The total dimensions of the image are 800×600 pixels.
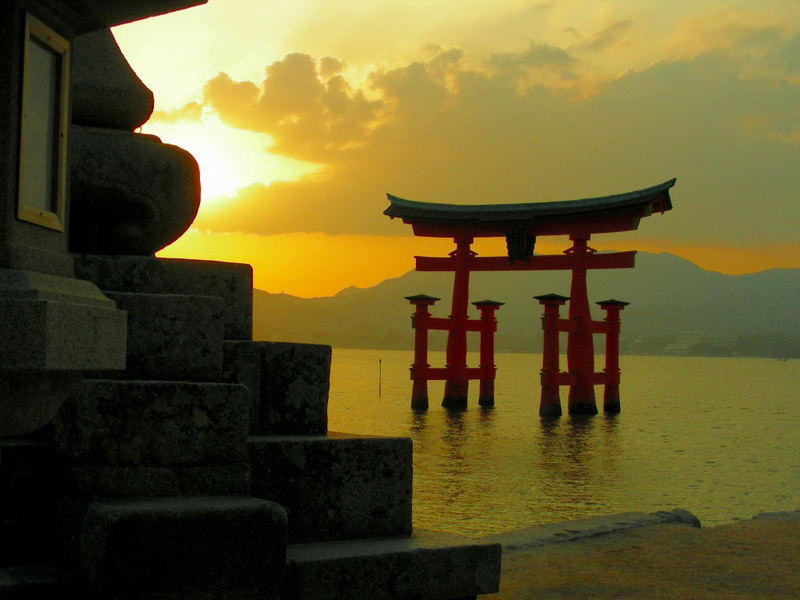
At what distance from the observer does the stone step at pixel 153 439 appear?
2.67 m

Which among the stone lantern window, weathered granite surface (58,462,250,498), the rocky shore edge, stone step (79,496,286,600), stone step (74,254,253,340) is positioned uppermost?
the stone lantern window

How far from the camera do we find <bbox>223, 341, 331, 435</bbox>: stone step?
3.20m

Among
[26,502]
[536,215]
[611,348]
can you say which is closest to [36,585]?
[26,502]

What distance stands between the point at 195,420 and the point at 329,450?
513 millimetres

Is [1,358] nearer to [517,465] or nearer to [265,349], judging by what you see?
[265,349]

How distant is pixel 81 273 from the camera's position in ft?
10.4

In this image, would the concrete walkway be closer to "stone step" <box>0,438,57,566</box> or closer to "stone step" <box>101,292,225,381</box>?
"stone step" <box>101,292,225,381</box>

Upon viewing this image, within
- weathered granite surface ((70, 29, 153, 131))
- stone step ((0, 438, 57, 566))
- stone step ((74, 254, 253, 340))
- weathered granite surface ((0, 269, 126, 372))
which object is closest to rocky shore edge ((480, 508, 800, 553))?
stone step ((74, 254, 253, 340))

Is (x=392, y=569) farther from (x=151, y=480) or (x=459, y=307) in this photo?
(x=459, y=307)

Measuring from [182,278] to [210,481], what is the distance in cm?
87

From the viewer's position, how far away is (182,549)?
2.44 metres

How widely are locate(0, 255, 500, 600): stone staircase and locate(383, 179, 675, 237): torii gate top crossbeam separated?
16408mm

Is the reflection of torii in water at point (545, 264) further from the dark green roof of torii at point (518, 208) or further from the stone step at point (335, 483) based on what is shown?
the stone step at point (335, 483)

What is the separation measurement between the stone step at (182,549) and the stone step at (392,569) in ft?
0.48
